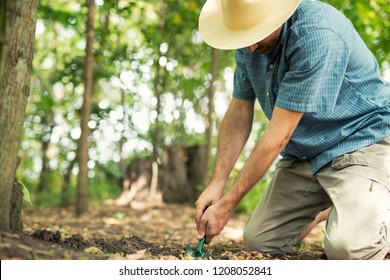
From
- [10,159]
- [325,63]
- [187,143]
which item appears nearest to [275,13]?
[325,63]

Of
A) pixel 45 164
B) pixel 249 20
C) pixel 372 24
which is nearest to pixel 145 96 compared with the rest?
pixel 45 164

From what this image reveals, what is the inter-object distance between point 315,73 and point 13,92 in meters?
1.51

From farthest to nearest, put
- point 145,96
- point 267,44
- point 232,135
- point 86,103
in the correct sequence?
point 145,96 → point 86,103 → point 232,135 → point 267,44

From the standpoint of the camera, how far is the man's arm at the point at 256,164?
2895 mm

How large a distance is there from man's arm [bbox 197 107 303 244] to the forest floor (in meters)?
0.20

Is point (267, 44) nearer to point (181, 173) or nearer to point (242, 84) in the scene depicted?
point (242, 84)

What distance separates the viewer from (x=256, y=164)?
9.66ft

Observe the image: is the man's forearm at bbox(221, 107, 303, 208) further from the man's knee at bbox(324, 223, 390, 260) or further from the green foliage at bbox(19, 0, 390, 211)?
the green foliage at bbox(19, 0, 390, 211)

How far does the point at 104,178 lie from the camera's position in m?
11.0

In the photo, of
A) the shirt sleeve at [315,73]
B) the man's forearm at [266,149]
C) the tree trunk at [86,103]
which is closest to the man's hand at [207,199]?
the man's forearm at [266,149]

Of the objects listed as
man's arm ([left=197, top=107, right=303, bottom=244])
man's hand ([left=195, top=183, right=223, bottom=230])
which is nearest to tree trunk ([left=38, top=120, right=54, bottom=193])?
man's hand ([left=195, top=183, right=223, bottom=230])

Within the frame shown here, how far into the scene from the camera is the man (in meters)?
2.89
